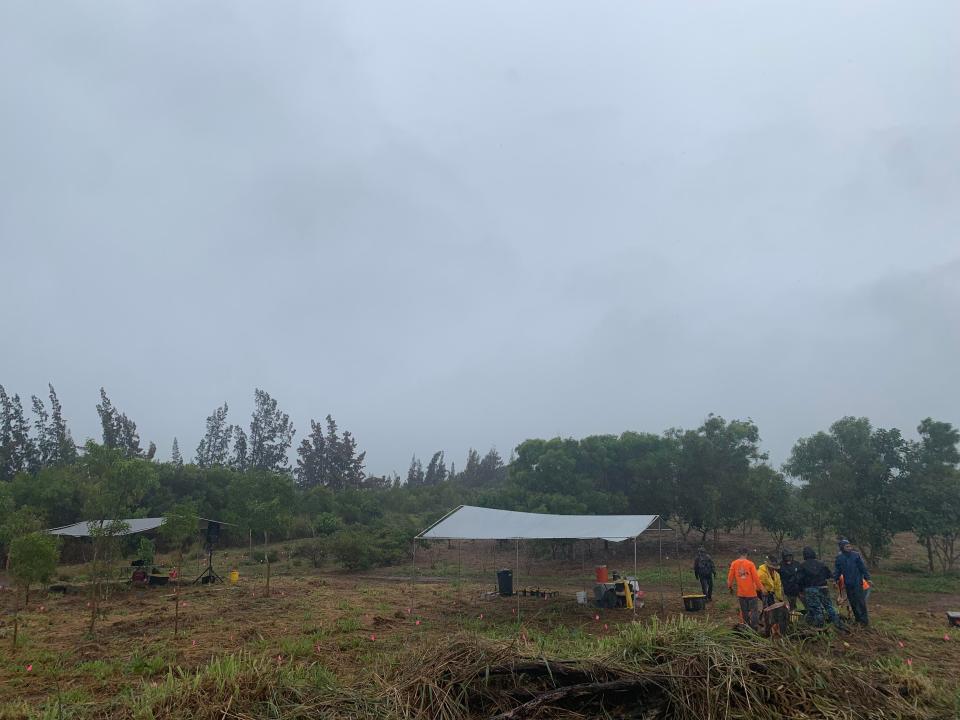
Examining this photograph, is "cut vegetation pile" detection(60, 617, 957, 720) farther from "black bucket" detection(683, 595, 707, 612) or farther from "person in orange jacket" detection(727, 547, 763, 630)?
"black bucket" detection(683, 595, 707, 612)

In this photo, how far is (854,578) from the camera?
9.41m

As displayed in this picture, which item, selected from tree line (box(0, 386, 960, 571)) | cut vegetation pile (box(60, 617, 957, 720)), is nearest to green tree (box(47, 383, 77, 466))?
tree line (box(0, 386, 960, 571))

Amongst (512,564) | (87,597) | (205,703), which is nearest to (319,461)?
(512,564)

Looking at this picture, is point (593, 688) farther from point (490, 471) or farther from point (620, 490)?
point (490, 471)

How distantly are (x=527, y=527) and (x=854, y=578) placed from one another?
6.84 metres

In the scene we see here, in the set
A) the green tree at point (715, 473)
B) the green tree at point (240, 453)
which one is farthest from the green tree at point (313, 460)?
the green tree at point (715, 473)

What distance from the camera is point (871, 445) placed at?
59.6 feet

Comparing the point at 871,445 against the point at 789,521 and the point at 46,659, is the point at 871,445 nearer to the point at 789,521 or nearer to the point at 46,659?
the point at 789,521

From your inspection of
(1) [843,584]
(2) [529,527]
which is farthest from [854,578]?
(2) [529,527]

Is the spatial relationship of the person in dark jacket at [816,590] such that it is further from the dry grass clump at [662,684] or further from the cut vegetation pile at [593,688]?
the dry grass clump at [662,684]

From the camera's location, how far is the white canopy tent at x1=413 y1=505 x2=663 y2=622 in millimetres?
13141

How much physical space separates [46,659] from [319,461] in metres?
42.2

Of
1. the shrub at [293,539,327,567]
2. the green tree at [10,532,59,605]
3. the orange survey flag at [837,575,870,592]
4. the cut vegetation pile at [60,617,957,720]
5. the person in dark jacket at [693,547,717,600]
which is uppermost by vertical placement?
the green tree at [10,532,59,605]

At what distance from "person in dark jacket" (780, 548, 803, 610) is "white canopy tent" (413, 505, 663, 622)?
3189 mm
